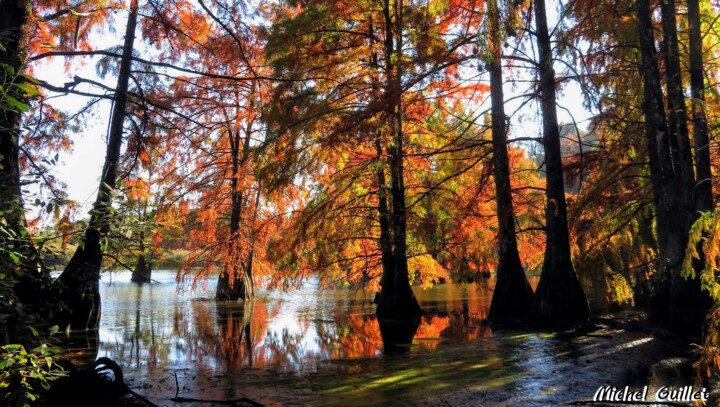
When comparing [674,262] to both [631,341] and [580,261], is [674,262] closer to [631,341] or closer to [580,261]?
[631,341]

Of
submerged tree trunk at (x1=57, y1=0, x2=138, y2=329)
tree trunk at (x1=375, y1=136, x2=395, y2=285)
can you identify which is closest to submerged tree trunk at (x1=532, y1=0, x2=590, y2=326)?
tree trunk at (x1=375, y1=136, x2=395, y2=285)

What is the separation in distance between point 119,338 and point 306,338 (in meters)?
3.51

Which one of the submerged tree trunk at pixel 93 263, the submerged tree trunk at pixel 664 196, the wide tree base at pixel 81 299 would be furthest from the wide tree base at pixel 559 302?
the wide tree base at pixel 81 299

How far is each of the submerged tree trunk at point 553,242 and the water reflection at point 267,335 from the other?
4.07ft

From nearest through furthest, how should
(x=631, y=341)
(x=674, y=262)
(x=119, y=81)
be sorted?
(x=631, y=341)
(x=674, y=262)
(x=119, y=81)

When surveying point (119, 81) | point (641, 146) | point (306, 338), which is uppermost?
point (119, 81)

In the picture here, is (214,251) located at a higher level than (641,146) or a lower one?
lower

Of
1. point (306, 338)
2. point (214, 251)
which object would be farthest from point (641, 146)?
point (214, 251)

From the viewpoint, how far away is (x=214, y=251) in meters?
18.2

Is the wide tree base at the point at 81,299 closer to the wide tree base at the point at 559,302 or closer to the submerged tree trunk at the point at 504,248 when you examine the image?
the submerged tree trunk at the point at 504,248

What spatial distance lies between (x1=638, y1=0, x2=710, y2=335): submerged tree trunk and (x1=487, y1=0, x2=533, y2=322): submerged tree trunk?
2.42 metres

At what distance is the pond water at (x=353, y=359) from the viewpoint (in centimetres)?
481

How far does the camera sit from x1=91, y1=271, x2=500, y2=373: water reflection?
6910 mm

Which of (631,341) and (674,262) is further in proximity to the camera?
(674,262)
